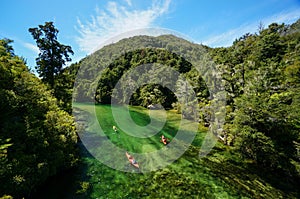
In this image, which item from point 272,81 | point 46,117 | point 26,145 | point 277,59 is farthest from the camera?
point 277,59

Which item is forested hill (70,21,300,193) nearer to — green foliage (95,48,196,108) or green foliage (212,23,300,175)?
green foliage (212,23,300,175)

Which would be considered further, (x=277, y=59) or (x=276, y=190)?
(x=277, y=59)

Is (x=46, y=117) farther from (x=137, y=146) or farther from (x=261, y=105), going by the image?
(x=261, y=105)

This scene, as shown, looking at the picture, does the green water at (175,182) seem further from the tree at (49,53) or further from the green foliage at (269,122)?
the tree at (49,53)

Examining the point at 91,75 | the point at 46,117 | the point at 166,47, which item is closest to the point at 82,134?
the point at 46,117

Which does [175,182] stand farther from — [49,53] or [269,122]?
[49,53]

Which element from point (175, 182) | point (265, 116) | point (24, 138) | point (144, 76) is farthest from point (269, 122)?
point (144, 76)

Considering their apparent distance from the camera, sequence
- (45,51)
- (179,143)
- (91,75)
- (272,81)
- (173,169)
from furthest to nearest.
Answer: (91,75), (179,143), (45,51), (272,81), (173,169)

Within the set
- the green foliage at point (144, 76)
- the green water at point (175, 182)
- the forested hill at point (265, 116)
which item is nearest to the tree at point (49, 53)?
the green water at point (175, 182)

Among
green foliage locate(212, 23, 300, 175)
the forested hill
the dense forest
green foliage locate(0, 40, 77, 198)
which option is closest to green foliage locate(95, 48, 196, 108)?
the dense forest
